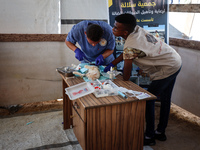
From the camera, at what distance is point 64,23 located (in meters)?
3.58

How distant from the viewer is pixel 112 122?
187 centimetres

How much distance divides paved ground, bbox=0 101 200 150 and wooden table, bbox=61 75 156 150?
0.62 meters

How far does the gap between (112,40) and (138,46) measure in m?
0.73

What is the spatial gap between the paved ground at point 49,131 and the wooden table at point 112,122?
0.62 meters

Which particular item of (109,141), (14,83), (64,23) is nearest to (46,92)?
(14,83)

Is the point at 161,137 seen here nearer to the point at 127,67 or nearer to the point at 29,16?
the point at 127,67

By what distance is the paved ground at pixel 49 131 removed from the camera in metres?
2.55

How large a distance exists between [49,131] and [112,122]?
1.31 m

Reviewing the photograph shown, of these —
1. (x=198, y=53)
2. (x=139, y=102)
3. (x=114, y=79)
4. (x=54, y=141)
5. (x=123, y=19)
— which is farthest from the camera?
(x=198, y=53)

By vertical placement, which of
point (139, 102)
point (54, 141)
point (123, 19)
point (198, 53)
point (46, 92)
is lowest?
point (54, 141)

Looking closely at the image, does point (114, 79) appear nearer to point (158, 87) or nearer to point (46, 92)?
point (158, 87)

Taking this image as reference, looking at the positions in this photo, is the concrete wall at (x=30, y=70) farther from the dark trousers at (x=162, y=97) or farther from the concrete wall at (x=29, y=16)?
the dark trousers at (x=162, y=97)

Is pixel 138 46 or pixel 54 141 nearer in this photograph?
pixel 138 46

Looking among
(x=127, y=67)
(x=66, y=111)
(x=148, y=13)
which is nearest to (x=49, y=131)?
(x=66, y=111)
